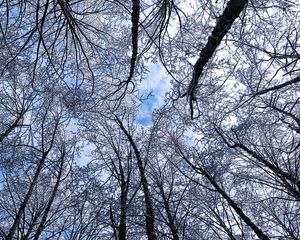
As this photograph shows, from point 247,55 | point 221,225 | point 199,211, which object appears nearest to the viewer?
point 221,225

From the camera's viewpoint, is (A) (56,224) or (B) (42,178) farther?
(A) (56,224)

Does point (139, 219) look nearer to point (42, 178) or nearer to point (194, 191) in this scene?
point (194, 191)

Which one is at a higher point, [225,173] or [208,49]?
[225,173]

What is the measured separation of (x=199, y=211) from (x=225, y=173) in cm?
114

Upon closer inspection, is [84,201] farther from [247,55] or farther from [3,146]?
[247,55]

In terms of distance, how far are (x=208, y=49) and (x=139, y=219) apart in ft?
15.5

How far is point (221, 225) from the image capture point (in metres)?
5.96

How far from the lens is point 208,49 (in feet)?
10.9


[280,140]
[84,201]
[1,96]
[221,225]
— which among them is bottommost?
[221,225]

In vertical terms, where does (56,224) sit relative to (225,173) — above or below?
below

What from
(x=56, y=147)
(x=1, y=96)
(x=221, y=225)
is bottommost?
(x=221, y=225)

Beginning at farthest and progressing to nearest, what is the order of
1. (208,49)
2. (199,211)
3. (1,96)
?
1. (1,96)
2. (199,211)
3. (208,49)

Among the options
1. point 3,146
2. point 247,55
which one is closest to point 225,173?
point 247,55

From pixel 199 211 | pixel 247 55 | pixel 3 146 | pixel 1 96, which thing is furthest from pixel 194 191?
pixel 1 96
